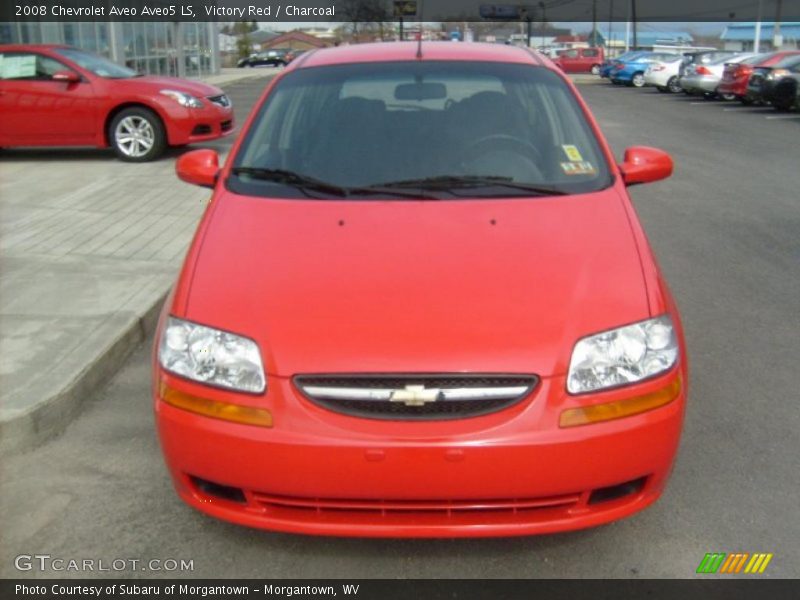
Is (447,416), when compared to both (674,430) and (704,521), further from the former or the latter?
(704,521)

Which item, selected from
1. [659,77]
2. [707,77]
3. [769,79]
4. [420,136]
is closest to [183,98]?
[420,136]

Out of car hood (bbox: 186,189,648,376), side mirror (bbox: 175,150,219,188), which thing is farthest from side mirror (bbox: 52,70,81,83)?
car hood (bbox: 186,189,648,376)

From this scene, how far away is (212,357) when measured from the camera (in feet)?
9.31

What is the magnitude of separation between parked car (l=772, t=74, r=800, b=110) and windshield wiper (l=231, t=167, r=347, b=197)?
64.6ft

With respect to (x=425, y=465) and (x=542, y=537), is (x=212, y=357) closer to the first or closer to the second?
(x=425, y=465)

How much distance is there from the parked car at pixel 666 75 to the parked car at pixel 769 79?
8.22 metres

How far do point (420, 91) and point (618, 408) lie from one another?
78.9 inches

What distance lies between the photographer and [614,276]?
3051 mm

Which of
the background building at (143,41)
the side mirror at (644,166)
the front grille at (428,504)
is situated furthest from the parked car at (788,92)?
the front grille at (428,504)

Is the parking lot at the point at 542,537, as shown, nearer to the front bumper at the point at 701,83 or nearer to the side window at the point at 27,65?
the side window at the point at 27,65
